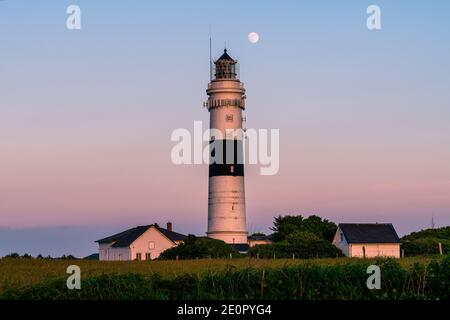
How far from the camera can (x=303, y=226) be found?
82500mm

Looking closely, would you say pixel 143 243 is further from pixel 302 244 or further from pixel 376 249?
pixel 376 249

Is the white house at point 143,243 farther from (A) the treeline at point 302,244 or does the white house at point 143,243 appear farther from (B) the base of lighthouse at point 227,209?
(A) the treeline at point 302,244

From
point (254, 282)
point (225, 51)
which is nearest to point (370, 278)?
point (254, 282)

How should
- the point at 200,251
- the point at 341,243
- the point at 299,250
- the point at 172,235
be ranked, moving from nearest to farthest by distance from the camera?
the point at 200,251
the point at 299,250
the point at 341,243
the point at 172,235

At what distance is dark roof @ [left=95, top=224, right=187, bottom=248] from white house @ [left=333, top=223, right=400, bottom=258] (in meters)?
14.5

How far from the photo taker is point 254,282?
866 inches

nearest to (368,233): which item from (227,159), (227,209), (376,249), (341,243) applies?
(376,249)

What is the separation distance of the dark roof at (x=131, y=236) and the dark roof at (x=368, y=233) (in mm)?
14908

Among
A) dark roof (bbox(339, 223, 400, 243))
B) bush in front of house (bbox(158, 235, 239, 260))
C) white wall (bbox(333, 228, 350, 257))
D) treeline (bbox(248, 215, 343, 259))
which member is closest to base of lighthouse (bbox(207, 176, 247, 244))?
treeline (bbox(248, 215, 343, 259))

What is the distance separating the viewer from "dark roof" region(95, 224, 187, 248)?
3049 inches

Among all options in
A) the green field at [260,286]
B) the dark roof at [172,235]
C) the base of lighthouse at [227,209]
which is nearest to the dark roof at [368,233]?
the base of lighthouse at [227,209]

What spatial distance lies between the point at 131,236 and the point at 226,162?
12.8 metres

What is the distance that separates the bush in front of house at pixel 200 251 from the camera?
203 feet
